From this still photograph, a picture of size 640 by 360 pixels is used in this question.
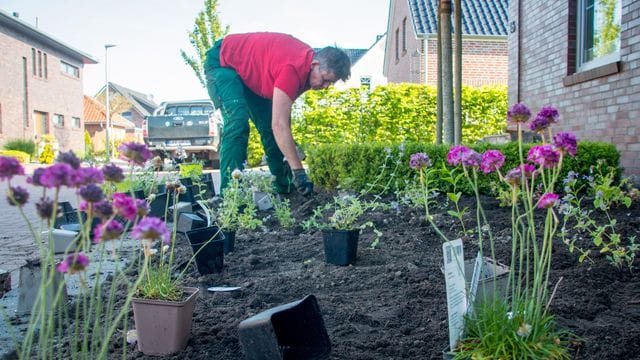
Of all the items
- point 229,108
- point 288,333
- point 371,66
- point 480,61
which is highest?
point 371,66

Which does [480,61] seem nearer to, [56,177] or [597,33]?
[597,33]

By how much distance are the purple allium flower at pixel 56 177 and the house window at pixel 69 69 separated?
31.6m

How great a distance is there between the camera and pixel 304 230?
394cm

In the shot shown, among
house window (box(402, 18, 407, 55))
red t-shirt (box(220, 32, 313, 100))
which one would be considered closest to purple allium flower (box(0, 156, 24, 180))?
red t-shirt (box(220, 32, 313, 100))

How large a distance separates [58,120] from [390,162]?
2731cm

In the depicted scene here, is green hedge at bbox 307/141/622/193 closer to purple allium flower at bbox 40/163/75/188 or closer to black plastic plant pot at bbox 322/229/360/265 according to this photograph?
black plastic plant pot at bbox 322/229/360/265

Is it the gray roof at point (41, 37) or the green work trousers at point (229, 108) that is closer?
the green work trousers at point (229, 108)

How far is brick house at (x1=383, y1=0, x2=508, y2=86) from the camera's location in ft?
60.0

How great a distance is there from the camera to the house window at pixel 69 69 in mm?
29344

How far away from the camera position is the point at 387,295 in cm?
235

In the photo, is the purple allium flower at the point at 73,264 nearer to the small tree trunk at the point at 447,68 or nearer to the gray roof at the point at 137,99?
the small tree trunk at the point at 447,68

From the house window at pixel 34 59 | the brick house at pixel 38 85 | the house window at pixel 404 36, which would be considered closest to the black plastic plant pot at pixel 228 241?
the house window at pixel 404 36

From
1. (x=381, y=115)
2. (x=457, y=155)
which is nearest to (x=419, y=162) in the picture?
(x=457, y=155)

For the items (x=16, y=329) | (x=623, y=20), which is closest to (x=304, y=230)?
(x=16, y=329)
